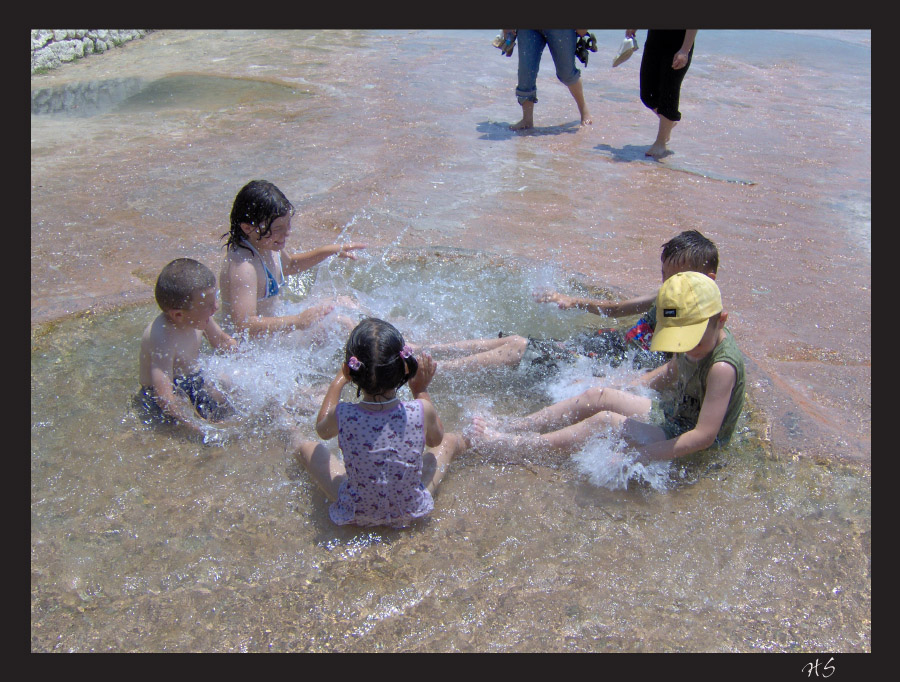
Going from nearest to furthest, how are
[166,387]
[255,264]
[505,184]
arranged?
[166,387], [255,264], [505,184]

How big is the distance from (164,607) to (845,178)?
648 centimetres

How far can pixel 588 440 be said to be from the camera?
304 cm

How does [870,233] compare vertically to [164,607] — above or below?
above

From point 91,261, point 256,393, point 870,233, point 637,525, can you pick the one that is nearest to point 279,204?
point 256,393

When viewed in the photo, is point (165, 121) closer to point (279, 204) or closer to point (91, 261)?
point (91, 261)

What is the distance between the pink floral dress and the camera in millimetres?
2613

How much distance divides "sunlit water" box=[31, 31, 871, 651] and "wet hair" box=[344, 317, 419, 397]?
0.60m

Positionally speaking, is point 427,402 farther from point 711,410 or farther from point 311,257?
point 311,257

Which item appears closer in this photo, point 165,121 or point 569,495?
point 569,495

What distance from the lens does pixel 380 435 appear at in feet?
8.57

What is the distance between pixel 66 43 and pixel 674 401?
409 inches

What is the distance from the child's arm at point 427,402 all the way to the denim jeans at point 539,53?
17.3ft

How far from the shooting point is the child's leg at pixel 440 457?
288 cm

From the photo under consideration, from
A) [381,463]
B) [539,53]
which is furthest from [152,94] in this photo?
[381,463]
